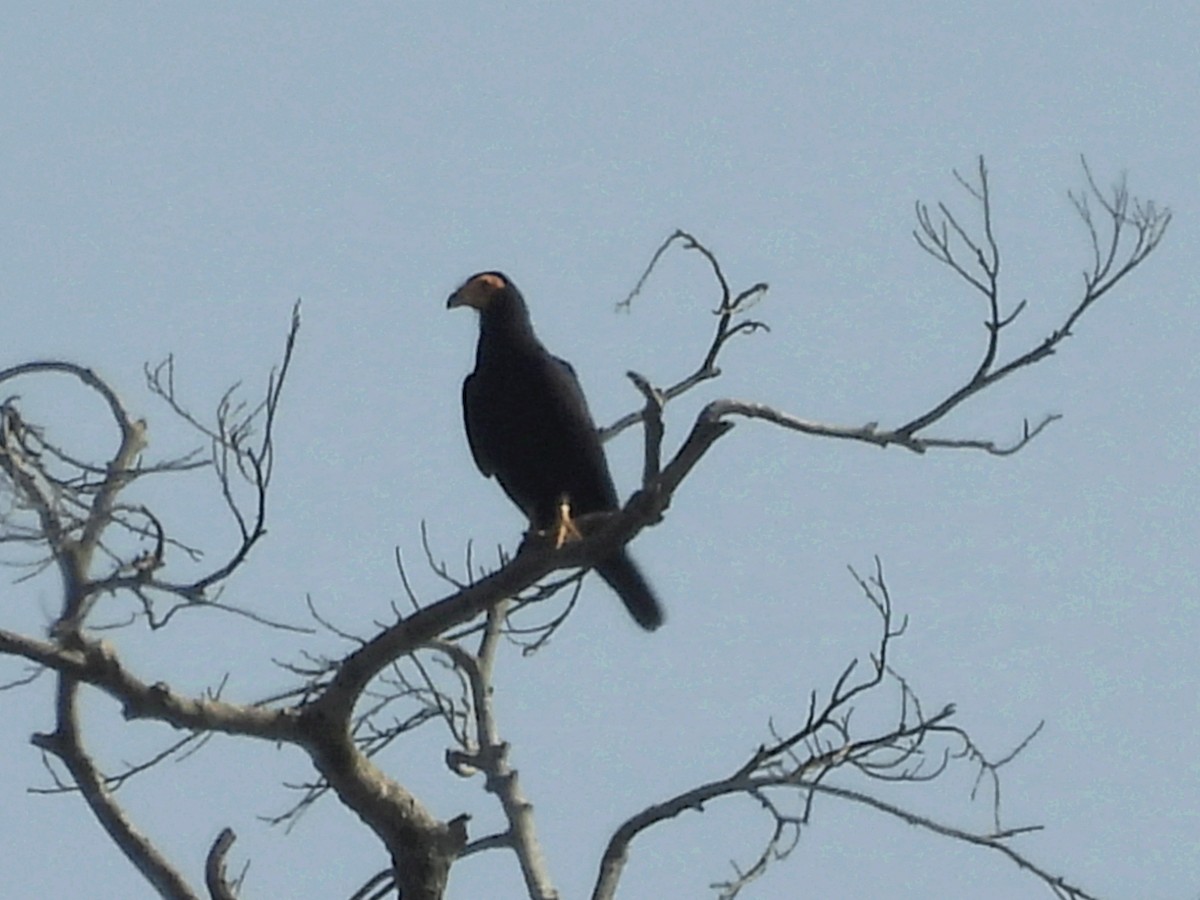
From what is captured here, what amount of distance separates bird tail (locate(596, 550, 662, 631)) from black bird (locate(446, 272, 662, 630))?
0.87ft

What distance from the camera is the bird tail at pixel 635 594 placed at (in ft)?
20.8

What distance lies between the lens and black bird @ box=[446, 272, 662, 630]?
663 centimetres

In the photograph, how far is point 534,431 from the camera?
262 inches

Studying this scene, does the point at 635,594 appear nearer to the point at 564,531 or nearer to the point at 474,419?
the point at 474,419

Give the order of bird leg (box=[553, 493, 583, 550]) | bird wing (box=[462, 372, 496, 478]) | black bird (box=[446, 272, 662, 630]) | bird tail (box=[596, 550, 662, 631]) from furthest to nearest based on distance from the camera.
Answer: bird wing (box=[462, 372, 496, 478]) → black bird (box=[446, 272, 662, 630]) → bird tail (box=[596, 550, 662, 631]) → bird leg (box=[553, 493, 583, 550])

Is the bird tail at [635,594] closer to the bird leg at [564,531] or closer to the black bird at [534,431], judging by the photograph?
the black bird at [534,431]

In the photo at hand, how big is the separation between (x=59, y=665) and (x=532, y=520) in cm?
245

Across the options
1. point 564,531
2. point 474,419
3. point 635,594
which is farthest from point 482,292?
point 564,531

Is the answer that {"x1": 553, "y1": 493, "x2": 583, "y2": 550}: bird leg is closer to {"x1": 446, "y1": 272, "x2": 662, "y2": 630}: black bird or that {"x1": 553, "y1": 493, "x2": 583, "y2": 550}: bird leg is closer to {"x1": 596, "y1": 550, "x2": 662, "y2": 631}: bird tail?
{"x1": 596, "y1": 550, "x2": 662, "y2": 631}: bird tail

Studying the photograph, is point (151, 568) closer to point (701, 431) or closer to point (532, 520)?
point (701, 431)

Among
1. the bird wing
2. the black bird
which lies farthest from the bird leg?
the bird wing

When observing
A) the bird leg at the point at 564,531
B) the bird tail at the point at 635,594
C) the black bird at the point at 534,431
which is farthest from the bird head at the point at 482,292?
the bird leg at the point at 564,531

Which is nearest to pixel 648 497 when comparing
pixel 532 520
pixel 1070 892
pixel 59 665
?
pixel 59 665

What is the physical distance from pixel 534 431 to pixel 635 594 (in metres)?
0.63
